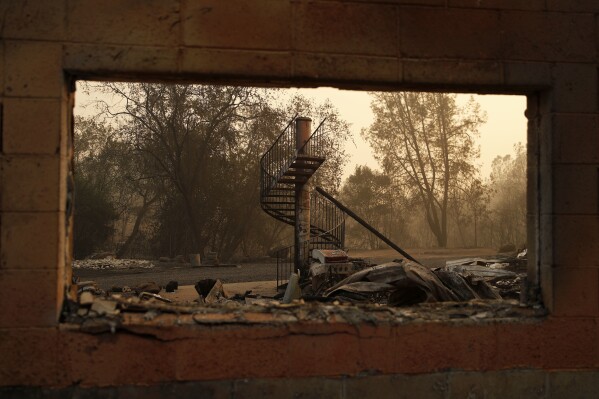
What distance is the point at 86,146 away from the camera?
95.4 feet

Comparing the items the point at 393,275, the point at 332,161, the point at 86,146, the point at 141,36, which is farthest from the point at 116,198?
the point at 141,36

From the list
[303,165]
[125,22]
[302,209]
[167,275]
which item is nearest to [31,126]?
[125,22]

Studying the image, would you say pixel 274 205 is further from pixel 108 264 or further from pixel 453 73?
pixel 453 73

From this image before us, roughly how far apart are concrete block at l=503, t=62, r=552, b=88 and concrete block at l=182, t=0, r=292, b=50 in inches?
64.9

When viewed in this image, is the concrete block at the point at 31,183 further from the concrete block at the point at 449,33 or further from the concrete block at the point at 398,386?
the concrete block at the point at 449,33

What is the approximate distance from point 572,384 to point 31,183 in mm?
A: 4043

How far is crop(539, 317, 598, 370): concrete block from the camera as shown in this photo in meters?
4.21

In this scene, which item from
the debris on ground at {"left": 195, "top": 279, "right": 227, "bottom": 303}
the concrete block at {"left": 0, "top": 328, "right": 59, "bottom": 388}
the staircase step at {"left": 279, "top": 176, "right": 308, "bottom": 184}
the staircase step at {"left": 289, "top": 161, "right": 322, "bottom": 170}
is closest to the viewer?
the concrete block at {"left": 0, "top": 328, "right": 59, "bottom": 388}

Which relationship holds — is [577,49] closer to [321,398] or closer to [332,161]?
[321,398]

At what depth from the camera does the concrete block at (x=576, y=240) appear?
4238 mm

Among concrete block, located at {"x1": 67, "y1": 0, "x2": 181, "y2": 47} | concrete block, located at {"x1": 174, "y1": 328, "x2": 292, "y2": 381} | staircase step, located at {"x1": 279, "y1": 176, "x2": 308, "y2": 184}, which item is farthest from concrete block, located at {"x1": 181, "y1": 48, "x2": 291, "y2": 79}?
staircase step, located at {"x1": 279, "y1": 176, "x2": 308, "y2": 184}

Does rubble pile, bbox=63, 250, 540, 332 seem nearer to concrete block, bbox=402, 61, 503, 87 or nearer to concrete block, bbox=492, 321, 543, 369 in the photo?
concrete block, bbox=492, 321, 543, 369

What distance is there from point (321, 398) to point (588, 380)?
77.6 inches

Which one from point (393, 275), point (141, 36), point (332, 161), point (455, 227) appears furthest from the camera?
point (455, 227)
